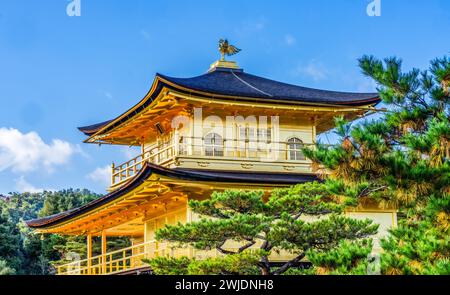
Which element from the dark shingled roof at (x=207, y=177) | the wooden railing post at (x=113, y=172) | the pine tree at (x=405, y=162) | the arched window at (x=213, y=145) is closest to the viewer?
the pine tree at (x=405, y=162)

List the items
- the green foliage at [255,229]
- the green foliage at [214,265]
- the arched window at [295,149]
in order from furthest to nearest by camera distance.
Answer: the arched window at [295,149], the green foliage at [255,229], the green foliage at [214,265]

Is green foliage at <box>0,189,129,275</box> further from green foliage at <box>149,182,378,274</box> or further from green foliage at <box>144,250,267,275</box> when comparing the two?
green foliage at <box>149,182,378,274</box>

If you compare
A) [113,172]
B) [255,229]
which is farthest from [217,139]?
[255,229]

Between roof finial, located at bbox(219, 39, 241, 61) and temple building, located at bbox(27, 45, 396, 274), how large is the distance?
133 cm

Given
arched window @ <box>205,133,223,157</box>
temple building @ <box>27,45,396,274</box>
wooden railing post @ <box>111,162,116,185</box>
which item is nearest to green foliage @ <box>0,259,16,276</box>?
temple building @ <box>27,45,396,274</box>

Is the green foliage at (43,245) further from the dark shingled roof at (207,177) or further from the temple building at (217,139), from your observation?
the dark shingled roof at (207,177)

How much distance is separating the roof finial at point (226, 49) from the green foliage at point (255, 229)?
31.6 feet

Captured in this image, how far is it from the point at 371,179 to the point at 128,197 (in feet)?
31.1

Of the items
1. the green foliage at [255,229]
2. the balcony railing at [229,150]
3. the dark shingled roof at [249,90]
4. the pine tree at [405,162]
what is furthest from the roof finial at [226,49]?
the pine tree at [405,162]

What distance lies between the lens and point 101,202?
69.9 feet

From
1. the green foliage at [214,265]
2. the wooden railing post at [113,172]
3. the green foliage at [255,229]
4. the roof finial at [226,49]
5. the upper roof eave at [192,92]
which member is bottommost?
the green foliage at [214,265]

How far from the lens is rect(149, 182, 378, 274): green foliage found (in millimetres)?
15109

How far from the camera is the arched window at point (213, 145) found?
2069 cm
